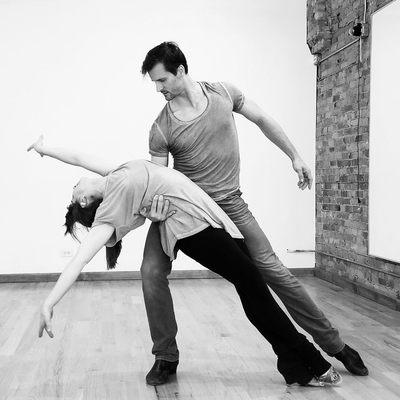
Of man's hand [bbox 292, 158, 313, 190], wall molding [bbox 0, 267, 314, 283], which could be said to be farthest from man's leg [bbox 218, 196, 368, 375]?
wall molding [bbox 0, 267, 314, 283]

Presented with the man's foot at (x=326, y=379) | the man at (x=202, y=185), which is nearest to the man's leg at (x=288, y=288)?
the man at (x=202, y=185)

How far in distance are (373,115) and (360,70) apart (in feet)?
1.46

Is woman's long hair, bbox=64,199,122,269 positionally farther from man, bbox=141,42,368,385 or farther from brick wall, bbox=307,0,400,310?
brick wall, bbox=307,0,400,310

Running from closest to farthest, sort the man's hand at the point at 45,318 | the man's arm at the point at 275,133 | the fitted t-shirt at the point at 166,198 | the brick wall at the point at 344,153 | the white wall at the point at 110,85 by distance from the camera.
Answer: the man's hand at the point at 45,318 < the fitted t-shirt at the point at 166,198 < the man's arm at the point at 275,133 < the brick wall at the point at 344,153 < the white wall at the point at 110,85

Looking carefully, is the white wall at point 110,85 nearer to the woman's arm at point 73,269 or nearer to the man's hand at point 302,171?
the man's hand at point 302,171

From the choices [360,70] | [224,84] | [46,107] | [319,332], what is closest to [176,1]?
Result: [46,107]

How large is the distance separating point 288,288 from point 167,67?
3.37ft

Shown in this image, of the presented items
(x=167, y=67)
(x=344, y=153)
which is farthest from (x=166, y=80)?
(x=344, y=153)

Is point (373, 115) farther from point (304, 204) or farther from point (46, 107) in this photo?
point (46, 107)

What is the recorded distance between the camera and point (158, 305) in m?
2.85

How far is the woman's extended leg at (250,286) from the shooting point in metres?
2.63

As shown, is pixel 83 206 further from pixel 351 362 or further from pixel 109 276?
pixel 109 276

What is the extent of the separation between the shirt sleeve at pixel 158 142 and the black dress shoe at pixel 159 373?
87cm

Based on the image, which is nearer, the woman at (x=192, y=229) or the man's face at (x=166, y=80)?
the woman at (x=192, y=229)
